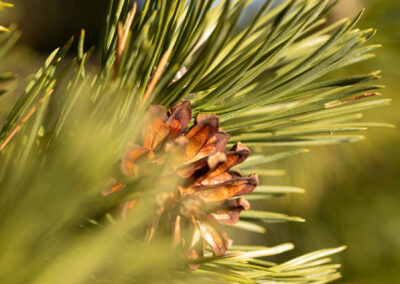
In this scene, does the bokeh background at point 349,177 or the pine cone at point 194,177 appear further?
the bokeh background at point 349,177

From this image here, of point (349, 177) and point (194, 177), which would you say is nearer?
point (194, 177)

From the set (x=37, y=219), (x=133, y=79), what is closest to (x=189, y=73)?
(x=133, y=79)

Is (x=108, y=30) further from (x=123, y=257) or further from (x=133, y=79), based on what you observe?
(x=123, y=257)

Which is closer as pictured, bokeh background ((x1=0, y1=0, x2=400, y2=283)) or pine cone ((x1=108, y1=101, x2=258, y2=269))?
pine cone ((x1=108, y1=101, x2=258, y2=269))
